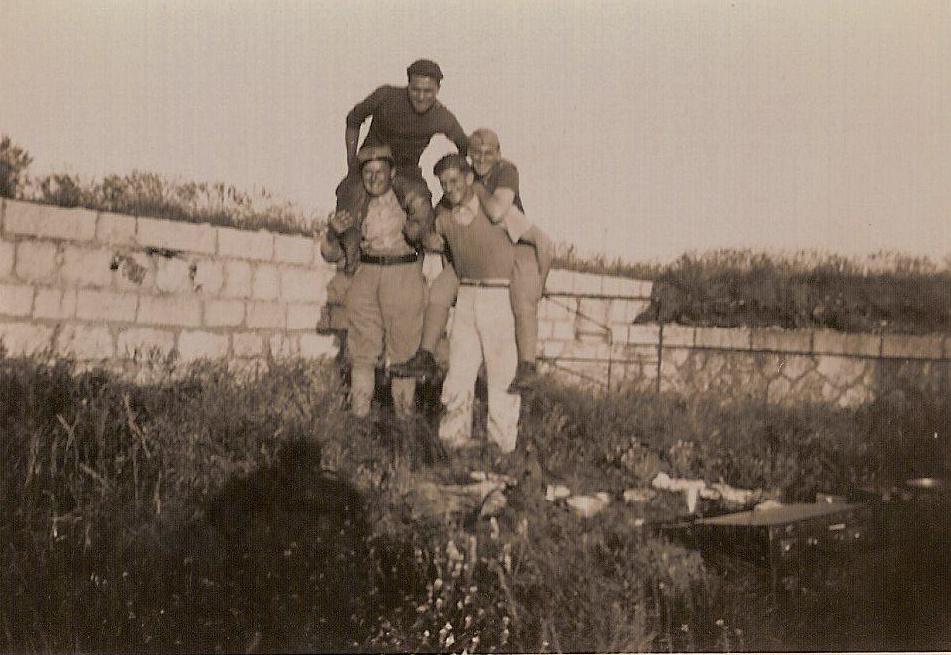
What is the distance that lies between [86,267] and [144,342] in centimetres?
43

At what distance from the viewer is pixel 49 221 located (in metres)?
4.31

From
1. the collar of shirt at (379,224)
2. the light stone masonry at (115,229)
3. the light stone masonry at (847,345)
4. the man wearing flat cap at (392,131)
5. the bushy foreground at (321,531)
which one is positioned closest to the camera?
the bushy foreground at (321,531)

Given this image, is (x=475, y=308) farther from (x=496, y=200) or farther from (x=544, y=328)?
(x=496, y=200)

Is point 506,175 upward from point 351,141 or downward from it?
downward

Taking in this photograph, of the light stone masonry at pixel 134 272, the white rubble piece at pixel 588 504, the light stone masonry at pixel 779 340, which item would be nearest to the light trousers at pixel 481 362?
the white rubble piece at pixel 588 504

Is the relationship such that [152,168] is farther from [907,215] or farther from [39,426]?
[907,215]

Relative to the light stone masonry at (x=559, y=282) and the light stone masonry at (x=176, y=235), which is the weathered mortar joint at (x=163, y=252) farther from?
the light stone masonry at (x=559, y=282)

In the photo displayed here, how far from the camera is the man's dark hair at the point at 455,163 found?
4.52 metres

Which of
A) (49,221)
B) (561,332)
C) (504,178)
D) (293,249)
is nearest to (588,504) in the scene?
(561,332)

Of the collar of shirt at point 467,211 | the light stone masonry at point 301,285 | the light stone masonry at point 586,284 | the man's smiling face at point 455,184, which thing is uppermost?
the man's smiling face at point 455,184

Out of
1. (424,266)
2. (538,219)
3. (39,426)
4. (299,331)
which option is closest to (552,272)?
(538,219)

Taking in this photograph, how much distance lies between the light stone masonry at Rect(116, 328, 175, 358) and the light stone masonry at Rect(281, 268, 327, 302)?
0.57 meters

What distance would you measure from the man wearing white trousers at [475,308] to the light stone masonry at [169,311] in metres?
1.22

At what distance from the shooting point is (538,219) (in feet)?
14.9
